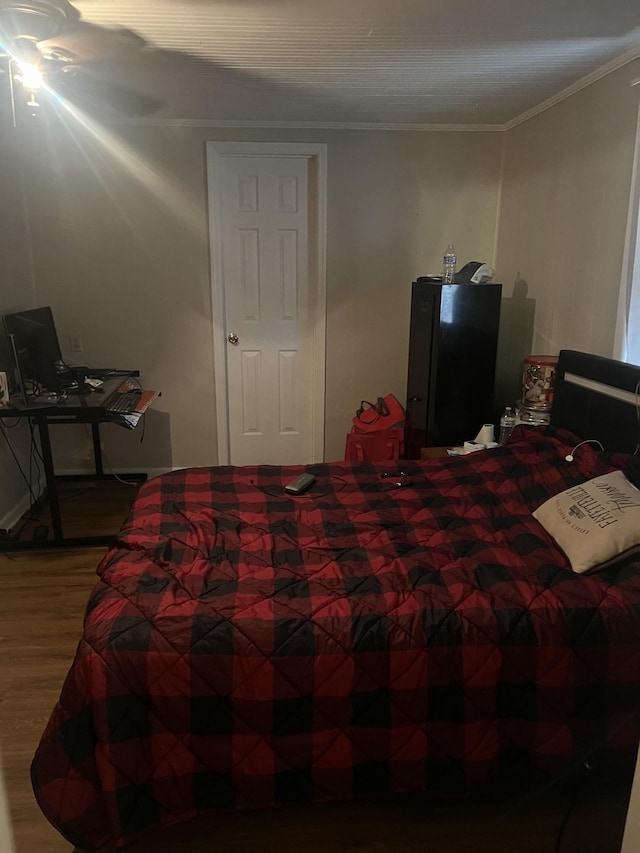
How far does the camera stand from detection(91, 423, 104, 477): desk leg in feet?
13.3

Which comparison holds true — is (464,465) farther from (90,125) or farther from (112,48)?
(90,125)

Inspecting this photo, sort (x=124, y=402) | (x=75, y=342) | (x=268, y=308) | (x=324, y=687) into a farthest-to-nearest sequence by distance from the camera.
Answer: (x=268, y=308)
(x=75, y=342)
(x=124, y=402)
(x=324, y=687)

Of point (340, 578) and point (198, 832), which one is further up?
point (340, 578)

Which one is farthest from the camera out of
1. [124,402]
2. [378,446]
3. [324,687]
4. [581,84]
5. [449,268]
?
[378,446]

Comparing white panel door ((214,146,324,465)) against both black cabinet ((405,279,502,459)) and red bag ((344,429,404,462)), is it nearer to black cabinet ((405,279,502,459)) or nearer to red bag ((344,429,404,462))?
red bag ((344,429,404,462))

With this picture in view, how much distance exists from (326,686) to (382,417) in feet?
8.59

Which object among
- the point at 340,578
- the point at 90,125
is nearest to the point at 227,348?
the point at 90,125

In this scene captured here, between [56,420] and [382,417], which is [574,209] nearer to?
[382,417]

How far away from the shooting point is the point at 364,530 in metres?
2.20

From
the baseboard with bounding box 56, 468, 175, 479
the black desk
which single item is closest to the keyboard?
the black desk

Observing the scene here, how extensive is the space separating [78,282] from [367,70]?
2235mm

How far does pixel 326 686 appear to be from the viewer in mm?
1628

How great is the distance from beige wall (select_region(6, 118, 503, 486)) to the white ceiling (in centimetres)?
41

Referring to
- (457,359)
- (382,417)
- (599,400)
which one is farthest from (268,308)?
(599,400)
